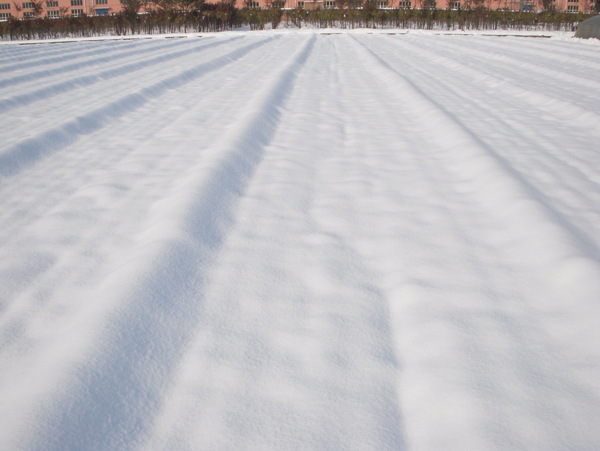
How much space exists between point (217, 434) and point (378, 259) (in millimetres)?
916

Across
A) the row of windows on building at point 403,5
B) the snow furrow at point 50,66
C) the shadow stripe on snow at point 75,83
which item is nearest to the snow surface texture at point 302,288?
the shadow stripe on snow at point 75,83

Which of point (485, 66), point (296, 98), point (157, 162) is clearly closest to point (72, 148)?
point (157, 162)

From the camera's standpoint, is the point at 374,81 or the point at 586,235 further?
the point at 374,81

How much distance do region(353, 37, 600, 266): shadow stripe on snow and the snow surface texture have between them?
15mm

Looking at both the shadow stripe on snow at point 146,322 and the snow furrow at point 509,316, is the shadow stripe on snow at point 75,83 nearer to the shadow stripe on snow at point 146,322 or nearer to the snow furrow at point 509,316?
the shadow stripe on snow at point 146,322

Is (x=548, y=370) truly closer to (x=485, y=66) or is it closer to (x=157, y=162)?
(x=157, y=162)

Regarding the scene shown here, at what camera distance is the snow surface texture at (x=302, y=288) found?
988 mm

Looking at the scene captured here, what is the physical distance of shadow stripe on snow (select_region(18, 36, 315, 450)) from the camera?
3.14 ft

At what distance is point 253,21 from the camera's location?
24.4m

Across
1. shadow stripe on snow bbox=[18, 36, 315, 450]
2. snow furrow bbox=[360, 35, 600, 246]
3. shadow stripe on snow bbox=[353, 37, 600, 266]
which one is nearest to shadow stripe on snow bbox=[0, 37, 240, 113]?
shadow stripe on snow bbox=[18, 36, 315, 450]

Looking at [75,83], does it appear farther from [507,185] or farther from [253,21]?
[253,21]

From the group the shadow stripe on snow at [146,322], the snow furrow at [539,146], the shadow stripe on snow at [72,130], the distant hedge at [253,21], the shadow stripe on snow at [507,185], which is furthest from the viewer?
the distant hedge at [253,21]

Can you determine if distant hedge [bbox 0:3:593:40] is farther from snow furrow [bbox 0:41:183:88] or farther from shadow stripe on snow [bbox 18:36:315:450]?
shadow stripe on snow [bbox 18:36:315:450]

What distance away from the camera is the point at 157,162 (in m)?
2.76
